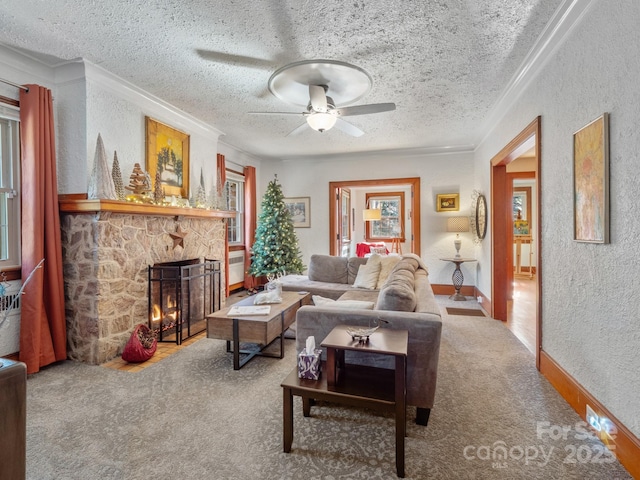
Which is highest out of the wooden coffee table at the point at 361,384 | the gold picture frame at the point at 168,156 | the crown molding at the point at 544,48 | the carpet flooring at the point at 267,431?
the crown molding at the point at 544,48

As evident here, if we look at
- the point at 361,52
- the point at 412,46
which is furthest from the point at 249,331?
the point at 412,46

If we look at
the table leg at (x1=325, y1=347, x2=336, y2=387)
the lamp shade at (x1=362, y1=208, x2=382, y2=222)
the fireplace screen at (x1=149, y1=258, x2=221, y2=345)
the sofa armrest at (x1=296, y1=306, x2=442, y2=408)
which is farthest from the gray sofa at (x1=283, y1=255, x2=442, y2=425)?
the lamp shade at (x1=362, y1=208, x2=382, y2=222)

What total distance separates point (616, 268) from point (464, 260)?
3.95 metres

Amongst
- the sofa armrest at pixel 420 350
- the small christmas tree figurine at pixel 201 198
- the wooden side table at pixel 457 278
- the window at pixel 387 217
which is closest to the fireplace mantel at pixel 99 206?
the small christmas tree figurine at pixel 201 198

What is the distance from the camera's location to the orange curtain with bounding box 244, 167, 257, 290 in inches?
257

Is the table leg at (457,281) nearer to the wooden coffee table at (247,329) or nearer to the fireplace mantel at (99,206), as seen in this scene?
the wooden coffee table at (247,329)

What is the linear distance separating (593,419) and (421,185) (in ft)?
16.2

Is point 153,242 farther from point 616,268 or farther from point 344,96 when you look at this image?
point 616,268

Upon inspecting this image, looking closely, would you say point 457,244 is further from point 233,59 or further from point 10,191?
point 10,191

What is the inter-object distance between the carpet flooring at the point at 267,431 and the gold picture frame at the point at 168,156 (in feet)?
7.22

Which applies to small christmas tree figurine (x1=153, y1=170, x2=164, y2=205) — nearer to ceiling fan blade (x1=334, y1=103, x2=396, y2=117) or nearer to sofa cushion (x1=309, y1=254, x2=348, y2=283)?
ceiling fan blade (x1=334, y1=103, x2=396, y2=117)

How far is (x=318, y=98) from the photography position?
8.86ft

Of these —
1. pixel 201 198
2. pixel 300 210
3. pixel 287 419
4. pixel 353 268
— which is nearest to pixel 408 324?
pixel 287 419

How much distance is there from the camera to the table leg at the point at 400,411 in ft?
5.56
